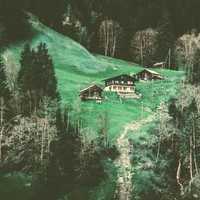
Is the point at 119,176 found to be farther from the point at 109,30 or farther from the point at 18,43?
the point at 109,30

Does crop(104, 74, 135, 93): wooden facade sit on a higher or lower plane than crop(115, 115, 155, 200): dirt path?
higher

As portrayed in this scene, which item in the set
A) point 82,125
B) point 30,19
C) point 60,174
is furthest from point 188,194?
point 30,19

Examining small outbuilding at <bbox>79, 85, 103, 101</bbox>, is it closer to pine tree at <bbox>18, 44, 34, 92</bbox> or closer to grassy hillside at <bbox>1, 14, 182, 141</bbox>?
grassy hillside at <bbox>1, 14, 182, 141</bbox>

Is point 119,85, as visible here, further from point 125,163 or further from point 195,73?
point 125,163

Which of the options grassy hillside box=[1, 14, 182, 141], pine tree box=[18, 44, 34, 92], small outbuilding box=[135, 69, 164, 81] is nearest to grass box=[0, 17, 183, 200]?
grassy hillside box=[1, 14, 182, 141]

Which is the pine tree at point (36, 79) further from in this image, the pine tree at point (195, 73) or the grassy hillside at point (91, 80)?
the pine tree at point (195, 73)

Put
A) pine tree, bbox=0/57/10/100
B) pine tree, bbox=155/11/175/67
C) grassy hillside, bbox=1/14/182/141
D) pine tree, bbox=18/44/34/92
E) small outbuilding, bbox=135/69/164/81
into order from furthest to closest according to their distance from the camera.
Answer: pine tree, bbox=155/11/175/67 → small outbuilding, bbox=135/69/164/81 → grassy hillside, bbox=1/14/182/141 → pine tree, bbox=18/44/34/92 → pine tree, bbox=0/57/10/100

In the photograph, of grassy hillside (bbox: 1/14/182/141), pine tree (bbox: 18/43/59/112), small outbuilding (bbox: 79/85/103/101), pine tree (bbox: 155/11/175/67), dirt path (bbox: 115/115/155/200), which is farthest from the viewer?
pine tree (bbox: 155/11/175/67)
